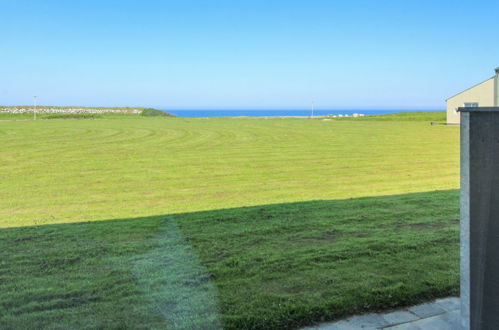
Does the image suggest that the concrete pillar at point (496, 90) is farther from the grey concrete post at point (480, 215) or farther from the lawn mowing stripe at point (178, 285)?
the lawn mowing stripe at point (178, 285)

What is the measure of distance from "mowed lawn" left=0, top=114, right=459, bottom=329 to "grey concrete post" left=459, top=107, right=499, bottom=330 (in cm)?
73

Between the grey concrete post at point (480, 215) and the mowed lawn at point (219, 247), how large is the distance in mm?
727

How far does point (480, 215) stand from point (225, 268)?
6.70 feet

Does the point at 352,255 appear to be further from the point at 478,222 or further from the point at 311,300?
the point at 478,222

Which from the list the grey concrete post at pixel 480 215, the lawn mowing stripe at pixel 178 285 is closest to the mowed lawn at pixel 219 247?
the lawn mowing stripe at pixel 178 285

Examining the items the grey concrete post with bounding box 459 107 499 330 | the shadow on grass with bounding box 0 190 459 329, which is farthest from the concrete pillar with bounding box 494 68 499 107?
the shadow on grass with bounding box 0 190 459 329

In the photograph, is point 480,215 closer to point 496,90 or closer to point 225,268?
point 496,90

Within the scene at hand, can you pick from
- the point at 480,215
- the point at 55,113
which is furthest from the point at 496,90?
the point at 55,113

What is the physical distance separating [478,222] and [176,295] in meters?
1.99

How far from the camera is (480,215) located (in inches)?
84.2

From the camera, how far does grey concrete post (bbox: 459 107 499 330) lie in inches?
80.4

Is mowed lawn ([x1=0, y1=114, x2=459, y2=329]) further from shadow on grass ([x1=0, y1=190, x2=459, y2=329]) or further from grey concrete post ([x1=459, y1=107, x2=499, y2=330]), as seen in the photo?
grey concrete post ([x1=459, y1=107, x2=499, y2=330])

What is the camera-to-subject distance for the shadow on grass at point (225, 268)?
2.82 metres

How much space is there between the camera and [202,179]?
29.5 ft
